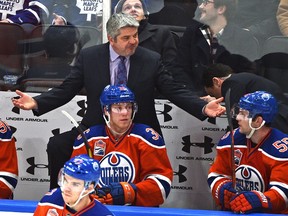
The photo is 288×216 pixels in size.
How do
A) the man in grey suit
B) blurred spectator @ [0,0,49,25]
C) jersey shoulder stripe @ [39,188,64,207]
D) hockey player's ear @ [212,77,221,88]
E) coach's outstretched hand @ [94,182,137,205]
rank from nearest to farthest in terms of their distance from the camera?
jersey shoulder stripe @ [39,188,64,207], coach's outstretched hand @ [94,182,137,205], the man in grey suit, hockey player's ear @ [212,77,221,88], blurred spectator @ [0,0,49,25]

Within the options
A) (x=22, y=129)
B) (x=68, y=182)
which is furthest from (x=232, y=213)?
(x=22, y=129)

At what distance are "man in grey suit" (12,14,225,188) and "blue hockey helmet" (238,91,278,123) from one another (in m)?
0.32

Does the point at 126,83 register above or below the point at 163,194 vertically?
above

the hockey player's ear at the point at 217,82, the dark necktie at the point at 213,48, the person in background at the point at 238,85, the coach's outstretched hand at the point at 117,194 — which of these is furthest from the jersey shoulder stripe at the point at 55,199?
the dark necktie at the point at 213,48

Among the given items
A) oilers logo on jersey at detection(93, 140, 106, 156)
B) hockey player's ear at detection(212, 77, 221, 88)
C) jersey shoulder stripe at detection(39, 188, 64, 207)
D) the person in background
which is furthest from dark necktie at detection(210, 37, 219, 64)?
jersey shoulder stripe at detection(39, 188, 64, 207)

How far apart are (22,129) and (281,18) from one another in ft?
5.36

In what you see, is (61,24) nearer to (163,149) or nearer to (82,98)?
(82,98)

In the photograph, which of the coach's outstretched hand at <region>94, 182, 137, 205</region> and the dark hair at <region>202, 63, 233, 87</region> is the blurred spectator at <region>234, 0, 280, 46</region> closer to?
the dark hair at <region>202, 63, 233, 87</region>

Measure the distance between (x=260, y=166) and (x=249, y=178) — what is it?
0.08 meters

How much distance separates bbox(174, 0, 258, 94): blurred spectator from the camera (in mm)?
5191

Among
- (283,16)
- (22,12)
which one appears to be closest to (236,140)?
(283,16)

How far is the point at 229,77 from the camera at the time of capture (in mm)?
4863

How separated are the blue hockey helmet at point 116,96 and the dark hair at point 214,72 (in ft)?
2.37

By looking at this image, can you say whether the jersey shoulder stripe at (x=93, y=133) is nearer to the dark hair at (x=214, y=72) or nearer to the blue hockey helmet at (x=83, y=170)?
the dark hair at (x=214, y=72)
